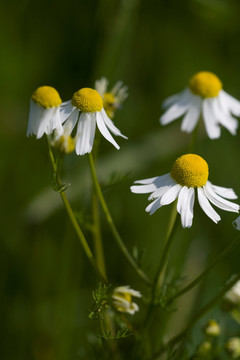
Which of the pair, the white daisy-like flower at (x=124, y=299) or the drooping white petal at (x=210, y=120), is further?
the drooping white petal at (x=210, y=120)

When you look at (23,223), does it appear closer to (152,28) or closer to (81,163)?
(81,163)

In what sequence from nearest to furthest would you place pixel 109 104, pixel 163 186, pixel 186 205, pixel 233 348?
pixel 186 205
pixel 163 186
pixel 233 348
pixel 109 104

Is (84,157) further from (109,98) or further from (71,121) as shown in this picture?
(71,121)

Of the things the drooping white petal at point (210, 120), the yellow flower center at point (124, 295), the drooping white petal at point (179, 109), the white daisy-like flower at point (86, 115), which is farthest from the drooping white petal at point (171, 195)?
the drooping white petal at point (179, 109)

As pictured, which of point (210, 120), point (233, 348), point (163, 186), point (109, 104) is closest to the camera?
point (163, 186)

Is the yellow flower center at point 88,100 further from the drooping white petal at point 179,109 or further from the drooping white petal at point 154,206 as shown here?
the drooping white petal at point 179,109

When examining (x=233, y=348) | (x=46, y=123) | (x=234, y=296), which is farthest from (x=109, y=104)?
(x=233, y=348)

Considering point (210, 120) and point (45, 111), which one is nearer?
point (45, 111)
